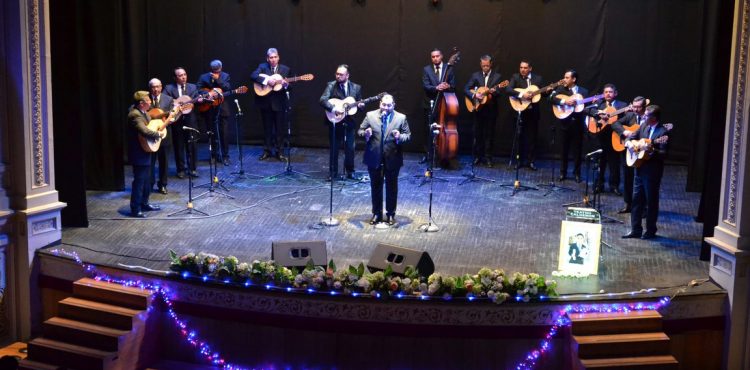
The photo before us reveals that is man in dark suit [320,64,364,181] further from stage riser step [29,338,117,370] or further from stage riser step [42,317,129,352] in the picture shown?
stage riser step [29,338,117,370]

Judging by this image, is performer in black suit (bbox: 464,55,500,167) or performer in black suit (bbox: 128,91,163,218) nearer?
performer in black suit (bbox: 128,91,163,218)

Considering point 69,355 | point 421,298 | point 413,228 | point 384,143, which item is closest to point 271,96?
point 384,143

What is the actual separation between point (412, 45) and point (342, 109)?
3264 millimetres

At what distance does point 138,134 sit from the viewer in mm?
12625

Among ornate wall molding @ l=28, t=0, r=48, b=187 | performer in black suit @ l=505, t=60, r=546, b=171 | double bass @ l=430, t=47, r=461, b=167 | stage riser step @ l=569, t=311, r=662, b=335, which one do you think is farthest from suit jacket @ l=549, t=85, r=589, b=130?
ornate wall molding @ l=28, t=0, r=48, b=187

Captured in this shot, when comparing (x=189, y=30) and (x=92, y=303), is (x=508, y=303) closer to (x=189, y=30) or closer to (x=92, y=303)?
(x=92, y=303)

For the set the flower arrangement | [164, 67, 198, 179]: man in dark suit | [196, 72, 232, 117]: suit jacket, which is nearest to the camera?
the flower arrangement

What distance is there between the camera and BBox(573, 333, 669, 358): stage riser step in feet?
31.2

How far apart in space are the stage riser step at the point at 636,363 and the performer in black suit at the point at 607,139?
13.9 feet

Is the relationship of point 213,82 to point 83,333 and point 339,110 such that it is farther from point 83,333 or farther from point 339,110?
point 83,333

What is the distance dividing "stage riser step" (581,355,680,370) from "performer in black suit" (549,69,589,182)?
5.89m

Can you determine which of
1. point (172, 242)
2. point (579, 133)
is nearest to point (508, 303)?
point (172, 242)

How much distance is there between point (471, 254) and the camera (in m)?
11.3

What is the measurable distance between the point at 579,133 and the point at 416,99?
12.0ft
